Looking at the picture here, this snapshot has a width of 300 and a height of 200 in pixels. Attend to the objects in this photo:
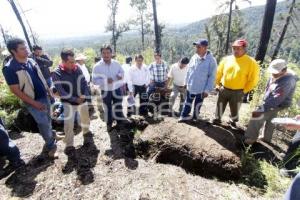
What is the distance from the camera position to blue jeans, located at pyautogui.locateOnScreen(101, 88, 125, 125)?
17.1 feet

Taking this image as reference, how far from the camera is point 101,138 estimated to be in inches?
203

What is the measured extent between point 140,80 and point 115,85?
1.17m

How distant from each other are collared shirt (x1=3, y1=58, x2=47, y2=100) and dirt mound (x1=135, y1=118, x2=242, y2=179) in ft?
6.57

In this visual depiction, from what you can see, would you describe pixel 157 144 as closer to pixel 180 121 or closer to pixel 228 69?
pixel 180 121

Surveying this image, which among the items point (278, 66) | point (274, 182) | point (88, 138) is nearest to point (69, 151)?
point (88, 138)

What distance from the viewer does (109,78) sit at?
16.3ft

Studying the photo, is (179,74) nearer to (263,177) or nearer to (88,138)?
(88,138)

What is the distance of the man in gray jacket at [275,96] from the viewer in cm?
429

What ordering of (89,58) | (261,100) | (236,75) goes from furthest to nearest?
1. (89,58)
2. (261,100)
3. (236,75)

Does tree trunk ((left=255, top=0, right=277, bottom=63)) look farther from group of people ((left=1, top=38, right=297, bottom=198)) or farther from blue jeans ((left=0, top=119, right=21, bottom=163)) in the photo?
blue jeans ((left=0, top=119, right=21, bottom=163))

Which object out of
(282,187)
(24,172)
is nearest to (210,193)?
(282,187)

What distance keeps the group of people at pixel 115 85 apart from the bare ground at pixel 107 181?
379 millimetres

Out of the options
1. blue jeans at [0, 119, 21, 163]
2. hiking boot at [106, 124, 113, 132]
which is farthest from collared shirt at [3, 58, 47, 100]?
hiking boot at [106, 124, 113, 132]

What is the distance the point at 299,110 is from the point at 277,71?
2262 millimetres
